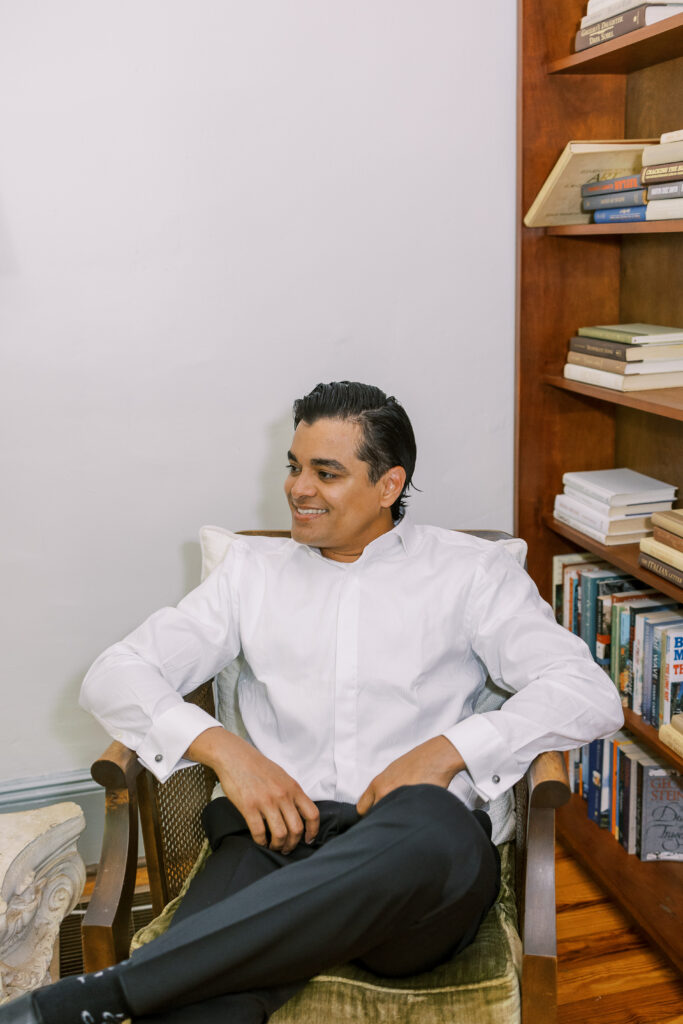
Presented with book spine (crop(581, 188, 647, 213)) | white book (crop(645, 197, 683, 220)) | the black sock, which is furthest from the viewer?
book spine (crop(581, 188, 647, 213))

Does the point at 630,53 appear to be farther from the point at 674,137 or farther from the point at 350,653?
the point at 350,653

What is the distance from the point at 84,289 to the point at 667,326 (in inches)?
50.9

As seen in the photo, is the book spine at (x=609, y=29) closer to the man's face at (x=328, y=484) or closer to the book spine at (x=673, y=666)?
the man's face at (x=328, y=484)

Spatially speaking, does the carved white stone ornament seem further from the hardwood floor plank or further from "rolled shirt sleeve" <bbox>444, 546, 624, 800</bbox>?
the hardwood floor plank

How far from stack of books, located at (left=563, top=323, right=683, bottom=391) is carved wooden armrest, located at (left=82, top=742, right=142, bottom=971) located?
125 cm

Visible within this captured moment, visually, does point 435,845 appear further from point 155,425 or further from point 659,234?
point 659,234

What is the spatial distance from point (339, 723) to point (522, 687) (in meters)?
0.32

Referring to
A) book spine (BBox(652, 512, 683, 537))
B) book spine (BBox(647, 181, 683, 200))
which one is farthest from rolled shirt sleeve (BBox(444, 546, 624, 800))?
book spine (BBox(647, 181, 683, 200))

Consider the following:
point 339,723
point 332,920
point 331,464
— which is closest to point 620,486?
point 331,464

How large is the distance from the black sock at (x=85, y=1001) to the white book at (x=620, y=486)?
139 cm

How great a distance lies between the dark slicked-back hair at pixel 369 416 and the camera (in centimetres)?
170

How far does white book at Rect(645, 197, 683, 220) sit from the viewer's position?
179cm

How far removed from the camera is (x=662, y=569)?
1.90 meters

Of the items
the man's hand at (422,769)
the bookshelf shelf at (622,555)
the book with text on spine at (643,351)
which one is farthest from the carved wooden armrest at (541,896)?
the book with text on spine at (643,351)
